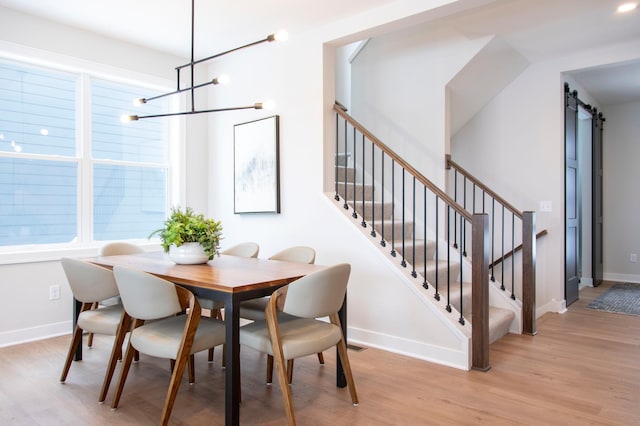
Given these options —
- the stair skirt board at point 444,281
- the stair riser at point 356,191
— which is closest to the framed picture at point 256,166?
the stair riser at point 356,191

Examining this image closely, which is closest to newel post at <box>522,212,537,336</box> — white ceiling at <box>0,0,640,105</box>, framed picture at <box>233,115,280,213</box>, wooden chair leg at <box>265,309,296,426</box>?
white ceiling at <box>0,0,640,105</box>

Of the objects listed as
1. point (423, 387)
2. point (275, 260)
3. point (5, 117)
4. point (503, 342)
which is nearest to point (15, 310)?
point (5, 117)

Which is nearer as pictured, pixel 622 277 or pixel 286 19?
pixel 286 19

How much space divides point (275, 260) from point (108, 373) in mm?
Result: 1315

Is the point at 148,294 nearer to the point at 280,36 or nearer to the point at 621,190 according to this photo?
the point at 280,36

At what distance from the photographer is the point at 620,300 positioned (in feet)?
17.0

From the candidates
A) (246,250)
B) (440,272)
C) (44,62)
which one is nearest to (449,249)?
(440,272)

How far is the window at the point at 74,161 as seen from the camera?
3705 mm

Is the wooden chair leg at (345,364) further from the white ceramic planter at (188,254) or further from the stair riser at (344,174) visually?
the stair riser at (344,174)

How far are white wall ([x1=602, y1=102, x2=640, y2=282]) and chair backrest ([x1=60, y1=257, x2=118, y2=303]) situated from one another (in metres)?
6.99

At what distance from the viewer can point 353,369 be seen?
2.97 m

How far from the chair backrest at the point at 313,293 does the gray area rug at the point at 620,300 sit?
12.9 ft

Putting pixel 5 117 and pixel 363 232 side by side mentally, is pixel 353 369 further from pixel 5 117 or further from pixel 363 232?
pixel 5 117

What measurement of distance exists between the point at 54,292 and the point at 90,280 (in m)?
1.62
